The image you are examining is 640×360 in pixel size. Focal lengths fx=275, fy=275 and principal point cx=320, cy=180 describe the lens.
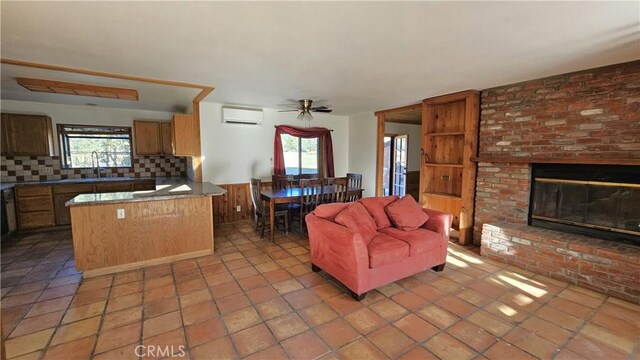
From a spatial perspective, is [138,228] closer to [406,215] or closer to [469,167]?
[406,215]

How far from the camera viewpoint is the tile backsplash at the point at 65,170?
15.0 ft

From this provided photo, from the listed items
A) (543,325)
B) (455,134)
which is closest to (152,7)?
(543,325)

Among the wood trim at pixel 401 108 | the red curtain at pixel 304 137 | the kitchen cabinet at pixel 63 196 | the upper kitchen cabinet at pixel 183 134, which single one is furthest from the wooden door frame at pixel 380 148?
the kitchen cabinet at pixel 63 196

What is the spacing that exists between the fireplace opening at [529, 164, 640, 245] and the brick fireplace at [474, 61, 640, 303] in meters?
0.10

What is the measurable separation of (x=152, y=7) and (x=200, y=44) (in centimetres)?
56

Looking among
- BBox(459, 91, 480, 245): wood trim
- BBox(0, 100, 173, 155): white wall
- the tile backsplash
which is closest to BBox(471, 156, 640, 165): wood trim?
BBox(459, 91, 480, 245): wood trim

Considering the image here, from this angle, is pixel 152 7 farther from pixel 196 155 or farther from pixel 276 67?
pixel 196 155

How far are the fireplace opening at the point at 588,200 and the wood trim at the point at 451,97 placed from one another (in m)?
1.25

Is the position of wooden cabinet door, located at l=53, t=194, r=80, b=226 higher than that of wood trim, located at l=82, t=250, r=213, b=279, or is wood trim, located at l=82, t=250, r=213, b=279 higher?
wooden cabinet door, located at l=53, t=194, r=80, b=226

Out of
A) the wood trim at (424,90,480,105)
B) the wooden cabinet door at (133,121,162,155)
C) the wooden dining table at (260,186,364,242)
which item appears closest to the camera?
the wood trim at (424,90,480,105)

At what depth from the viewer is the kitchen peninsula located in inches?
114

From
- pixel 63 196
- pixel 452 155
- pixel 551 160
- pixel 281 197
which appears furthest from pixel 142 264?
pixel 551 160

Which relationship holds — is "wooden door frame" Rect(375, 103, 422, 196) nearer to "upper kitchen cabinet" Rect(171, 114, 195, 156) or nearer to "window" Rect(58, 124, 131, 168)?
"upper kitchen cabinet" Rect(171, 114, 195, 156)

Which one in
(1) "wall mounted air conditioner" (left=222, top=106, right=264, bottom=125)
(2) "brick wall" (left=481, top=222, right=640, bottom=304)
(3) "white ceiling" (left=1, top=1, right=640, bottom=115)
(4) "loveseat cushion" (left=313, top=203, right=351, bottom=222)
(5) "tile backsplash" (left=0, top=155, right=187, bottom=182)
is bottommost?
(2) "brick wall" (left=481, top=222, right=640, bottom=304)
